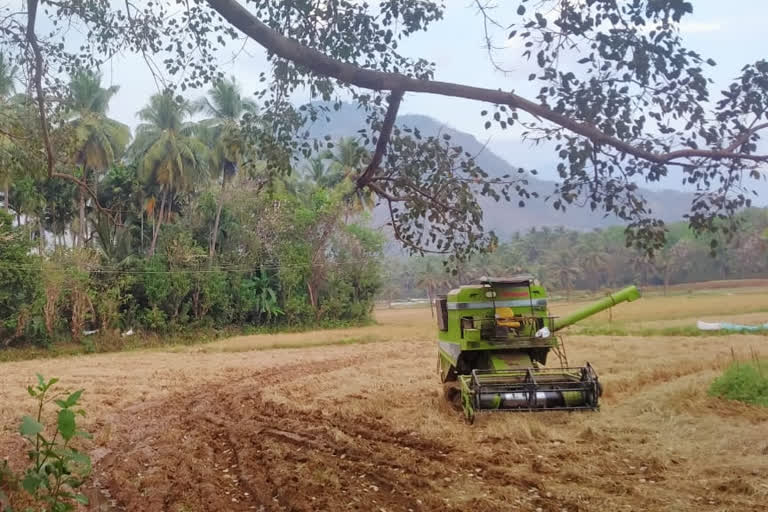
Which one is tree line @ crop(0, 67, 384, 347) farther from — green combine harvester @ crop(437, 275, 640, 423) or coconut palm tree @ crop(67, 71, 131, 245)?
green combine harvester @ crop(437, 275, 640, 423)

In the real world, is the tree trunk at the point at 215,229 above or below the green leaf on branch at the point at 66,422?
above

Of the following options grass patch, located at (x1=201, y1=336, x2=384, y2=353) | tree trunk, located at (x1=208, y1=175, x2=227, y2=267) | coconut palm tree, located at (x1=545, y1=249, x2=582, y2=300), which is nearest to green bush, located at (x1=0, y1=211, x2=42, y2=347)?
grass patch, located at (x1=201, y1=336, x2=384, y2=353)

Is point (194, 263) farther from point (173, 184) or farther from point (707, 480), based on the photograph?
point (707, 480)

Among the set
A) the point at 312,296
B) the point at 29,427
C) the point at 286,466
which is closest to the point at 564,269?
the point at 312,296

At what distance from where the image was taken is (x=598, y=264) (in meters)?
85.4

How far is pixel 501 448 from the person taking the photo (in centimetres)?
895

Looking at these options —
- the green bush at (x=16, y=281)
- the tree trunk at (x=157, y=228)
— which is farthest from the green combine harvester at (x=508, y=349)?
the tree trunk at (x=157, y=228)

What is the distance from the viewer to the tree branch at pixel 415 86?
5.05m

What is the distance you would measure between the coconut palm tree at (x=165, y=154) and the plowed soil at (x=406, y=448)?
2147cm

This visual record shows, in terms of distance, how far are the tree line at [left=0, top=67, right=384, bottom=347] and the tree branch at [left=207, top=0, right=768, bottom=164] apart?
24745 millimetres

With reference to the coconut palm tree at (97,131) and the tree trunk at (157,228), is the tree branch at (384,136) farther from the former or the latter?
the tree trunk at (157,228)

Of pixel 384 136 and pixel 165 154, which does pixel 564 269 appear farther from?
pixel 384 136

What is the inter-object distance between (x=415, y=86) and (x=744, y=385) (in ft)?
29.8

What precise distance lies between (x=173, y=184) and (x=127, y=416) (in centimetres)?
2716
